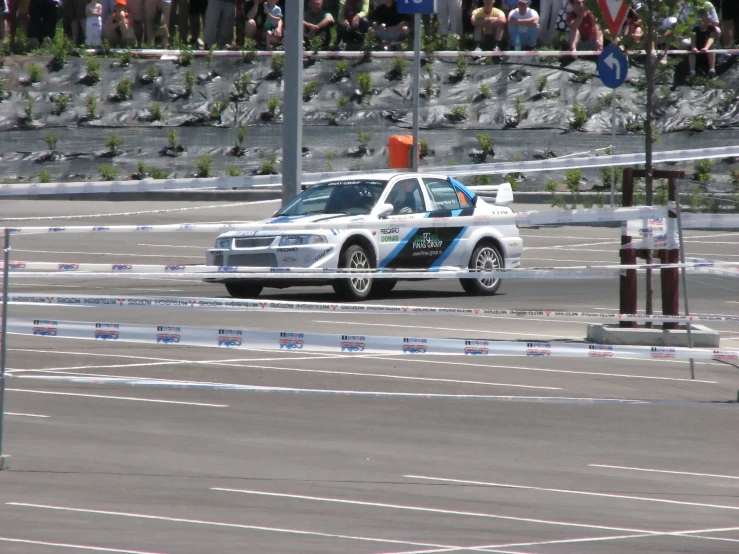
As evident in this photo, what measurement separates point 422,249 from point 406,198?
2.60 ft

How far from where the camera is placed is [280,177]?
19656 millimetres

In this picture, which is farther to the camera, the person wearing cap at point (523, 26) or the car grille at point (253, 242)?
the person wearing cap at point (523, 26)

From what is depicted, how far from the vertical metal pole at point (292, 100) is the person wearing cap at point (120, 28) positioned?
1590 centimetres

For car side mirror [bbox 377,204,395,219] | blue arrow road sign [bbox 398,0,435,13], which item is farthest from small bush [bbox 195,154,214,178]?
car side mirror [bbox 377,204,395,219]

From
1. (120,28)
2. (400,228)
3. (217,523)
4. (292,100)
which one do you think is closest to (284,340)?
(217,523)

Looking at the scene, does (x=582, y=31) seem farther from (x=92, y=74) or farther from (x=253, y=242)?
(x=253, y=242)

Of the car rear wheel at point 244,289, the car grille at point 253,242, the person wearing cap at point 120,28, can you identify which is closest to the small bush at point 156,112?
the person wearing cap at point 120,28

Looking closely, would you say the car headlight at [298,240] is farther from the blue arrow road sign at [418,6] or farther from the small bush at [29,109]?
the small bush at [29,109]

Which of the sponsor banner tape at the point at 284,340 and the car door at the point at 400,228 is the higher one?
the car door at the point at 400,228

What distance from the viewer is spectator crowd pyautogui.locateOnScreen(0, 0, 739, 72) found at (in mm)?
32312

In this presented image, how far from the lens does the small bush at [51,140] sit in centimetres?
3156

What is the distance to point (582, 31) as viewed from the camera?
107ft

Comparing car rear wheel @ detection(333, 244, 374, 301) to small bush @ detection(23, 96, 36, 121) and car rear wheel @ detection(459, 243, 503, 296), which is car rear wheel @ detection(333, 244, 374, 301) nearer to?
car rear wheel @ detection(459, 243, 503, 296)

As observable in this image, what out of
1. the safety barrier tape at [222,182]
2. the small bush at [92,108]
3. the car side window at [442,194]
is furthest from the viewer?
the small bush at [92,108]
